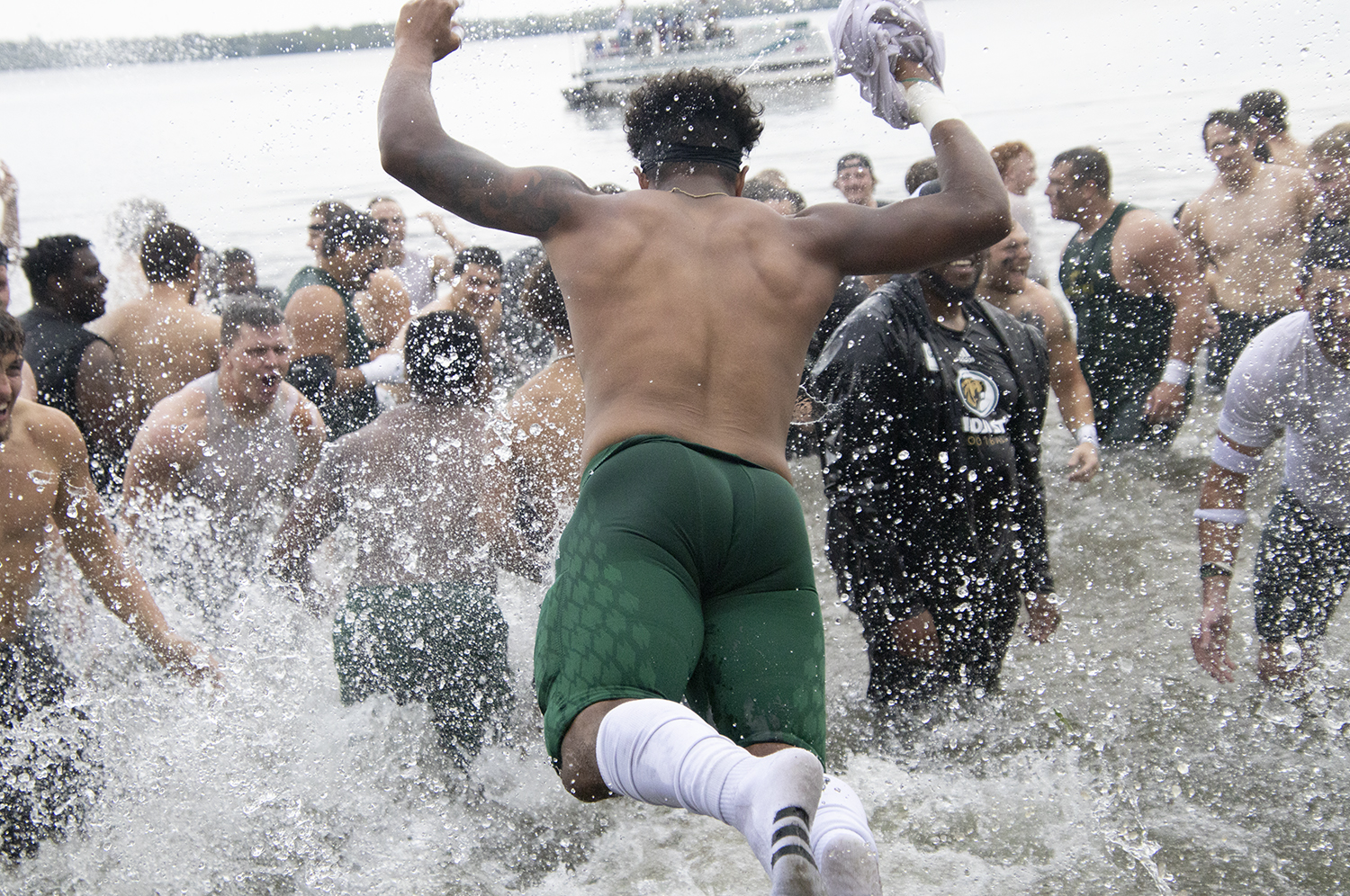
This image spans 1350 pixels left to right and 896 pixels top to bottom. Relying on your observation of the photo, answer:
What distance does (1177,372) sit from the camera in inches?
211

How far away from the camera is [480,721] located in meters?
3.68

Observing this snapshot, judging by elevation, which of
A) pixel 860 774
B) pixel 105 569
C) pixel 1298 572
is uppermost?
pixel 105 569

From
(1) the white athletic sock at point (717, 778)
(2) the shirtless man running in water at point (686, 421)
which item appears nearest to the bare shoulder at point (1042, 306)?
(2) the shirtless man running in water at point (686, 421)

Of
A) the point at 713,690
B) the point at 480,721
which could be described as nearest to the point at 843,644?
the point at 480,721

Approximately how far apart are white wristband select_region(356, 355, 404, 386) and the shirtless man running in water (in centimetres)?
293

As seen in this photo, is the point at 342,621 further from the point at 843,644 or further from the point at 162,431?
the point at 843,644

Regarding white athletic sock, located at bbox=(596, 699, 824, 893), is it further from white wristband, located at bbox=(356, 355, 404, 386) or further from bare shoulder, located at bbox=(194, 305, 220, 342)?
bare shoulder, located at bbox=(194, 305, 220, 342)

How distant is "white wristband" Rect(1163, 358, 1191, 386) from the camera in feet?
17.4

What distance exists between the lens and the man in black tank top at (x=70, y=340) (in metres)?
4.55

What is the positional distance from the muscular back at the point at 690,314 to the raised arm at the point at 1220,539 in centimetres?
193

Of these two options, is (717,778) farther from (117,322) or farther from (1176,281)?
(1176,281)

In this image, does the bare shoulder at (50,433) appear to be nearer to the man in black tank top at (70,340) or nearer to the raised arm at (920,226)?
the man in black tank top at (70,340)

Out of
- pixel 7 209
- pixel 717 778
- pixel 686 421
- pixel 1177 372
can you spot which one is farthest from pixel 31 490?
pixel 1177 372

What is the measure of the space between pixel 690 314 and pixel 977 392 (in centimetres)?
153
